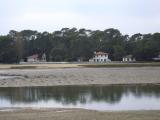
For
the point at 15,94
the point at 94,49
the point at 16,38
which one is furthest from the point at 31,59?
the point at 15,94

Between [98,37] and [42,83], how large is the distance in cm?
10608

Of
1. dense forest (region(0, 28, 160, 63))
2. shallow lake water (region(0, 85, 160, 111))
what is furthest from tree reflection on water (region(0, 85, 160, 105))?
dense forest (region(0, 28, 160, 63))

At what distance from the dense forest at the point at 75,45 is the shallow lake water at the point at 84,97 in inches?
3334

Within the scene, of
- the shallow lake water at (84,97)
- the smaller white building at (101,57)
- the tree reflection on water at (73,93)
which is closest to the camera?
the shallow lake water at (84,97)

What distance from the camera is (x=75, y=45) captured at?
138875 millimetres

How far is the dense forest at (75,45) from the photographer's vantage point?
12486 cm

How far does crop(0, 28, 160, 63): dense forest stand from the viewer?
12486 centimetres

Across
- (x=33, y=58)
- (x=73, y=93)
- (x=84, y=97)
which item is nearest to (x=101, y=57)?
(x=33, y=58)

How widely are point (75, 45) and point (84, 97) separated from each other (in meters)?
109

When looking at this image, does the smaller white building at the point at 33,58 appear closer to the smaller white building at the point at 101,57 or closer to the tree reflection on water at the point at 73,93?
the smaller white building at the point at 101,57

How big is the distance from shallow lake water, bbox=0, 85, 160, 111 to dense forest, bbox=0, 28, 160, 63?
84.7 m

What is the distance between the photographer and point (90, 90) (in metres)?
35.9

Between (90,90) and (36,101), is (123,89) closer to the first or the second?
(90,90)

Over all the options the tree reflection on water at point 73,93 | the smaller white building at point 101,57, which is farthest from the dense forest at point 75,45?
the tree reflection on water at point 73,93
